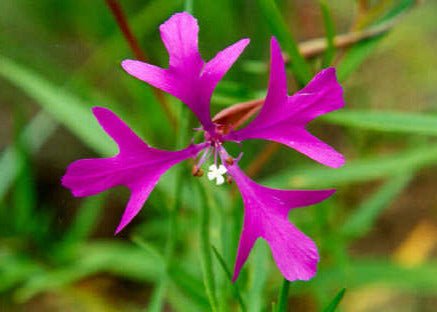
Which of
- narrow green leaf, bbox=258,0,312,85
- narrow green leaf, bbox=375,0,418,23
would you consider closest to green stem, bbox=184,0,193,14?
narrow green leaf, bbox=258,0,312,85

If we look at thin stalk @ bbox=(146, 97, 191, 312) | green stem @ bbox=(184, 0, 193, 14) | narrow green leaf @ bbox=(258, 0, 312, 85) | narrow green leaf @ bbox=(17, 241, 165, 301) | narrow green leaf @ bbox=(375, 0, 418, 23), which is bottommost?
thin stalk @ bbox=(146, 97, 191, 312)

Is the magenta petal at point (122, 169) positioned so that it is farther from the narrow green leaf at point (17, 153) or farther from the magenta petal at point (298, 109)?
the narrow green leaf at point (17, 153)

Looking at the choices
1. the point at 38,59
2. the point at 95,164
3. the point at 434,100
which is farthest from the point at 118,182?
the point at 434,100

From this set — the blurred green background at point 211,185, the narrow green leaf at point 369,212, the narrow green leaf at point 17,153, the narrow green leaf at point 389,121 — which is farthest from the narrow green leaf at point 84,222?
the narrow green leaf at point 389,121

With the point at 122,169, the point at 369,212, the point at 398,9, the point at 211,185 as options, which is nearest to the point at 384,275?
the point at 369,212

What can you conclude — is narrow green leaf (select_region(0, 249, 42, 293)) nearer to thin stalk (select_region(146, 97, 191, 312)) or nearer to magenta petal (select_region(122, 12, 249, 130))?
thin stalk (select_region(146, 97, 191, 312))

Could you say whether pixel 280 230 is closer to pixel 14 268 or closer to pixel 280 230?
pixel 280 230

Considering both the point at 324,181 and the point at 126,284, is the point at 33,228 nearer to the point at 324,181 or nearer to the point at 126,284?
the point at 126,284
